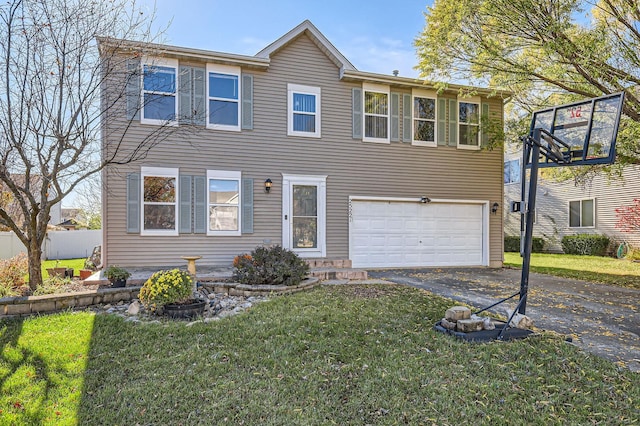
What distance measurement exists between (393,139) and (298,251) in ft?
14.1

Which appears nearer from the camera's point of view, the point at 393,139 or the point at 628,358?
the point at 628,358

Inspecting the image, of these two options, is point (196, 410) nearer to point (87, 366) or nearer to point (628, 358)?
point (87, 366)

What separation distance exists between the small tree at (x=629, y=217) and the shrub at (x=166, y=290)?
16647 millimetres

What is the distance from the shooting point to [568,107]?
5.45 m

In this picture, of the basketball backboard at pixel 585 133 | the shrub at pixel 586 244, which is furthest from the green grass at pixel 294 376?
the shrub at pixel 586 244

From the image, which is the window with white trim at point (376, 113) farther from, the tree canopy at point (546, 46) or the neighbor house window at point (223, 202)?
the neighbor house window at point (223, 202)

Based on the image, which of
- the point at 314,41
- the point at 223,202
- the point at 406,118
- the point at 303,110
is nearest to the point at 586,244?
the point at 406,118

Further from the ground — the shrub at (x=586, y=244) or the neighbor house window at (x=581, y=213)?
the neighbor house window at (x=581, y=213)

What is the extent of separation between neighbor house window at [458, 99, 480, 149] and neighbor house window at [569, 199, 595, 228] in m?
8.75

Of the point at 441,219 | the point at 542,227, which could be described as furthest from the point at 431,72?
the point at 542,227

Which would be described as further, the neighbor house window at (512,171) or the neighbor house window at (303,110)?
the neighbor house window at (512,171)

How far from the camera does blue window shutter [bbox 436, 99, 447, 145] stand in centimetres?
1156

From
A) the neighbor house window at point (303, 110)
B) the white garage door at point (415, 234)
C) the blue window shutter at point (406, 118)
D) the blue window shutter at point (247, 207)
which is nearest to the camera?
the blue window shutter at point (247, 207)

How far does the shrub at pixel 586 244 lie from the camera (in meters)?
15.8
